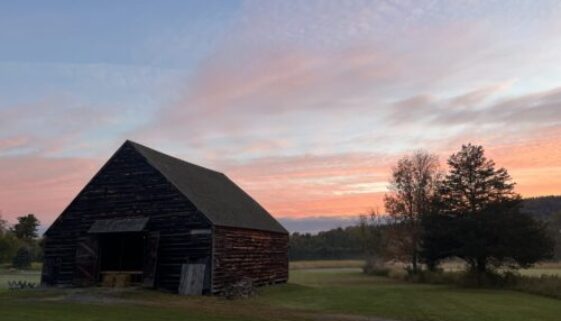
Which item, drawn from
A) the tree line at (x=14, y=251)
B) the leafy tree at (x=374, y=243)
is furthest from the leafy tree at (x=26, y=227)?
the leafy tree at (x=374, y=243)

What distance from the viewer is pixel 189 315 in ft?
68.3

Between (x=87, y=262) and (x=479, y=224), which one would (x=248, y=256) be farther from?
(x=479, y=224)

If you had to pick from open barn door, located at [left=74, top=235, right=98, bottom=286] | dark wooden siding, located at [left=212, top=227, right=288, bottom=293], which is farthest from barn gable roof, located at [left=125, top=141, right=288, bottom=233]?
open barn door, located at [left=74, top=235, right=98, bottom=286]

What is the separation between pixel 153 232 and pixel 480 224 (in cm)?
2346

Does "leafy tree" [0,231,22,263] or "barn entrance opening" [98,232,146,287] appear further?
"leafy tree" [0,231,22,263]

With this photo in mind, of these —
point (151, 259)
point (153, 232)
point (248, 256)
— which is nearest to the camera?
point (151, 259)

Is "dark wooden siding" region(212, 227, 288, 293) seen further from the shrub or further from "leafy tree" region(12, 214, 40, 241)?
"leafy tree" region(12, 214, 40, 241)

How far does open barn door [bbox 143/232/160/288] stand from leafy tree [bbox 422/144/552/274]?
21.6m

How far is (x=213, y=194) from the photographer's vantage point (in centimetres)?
3856

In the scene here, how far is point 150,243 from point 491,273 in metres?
25.7

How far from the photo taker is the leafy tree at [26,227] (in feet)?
398

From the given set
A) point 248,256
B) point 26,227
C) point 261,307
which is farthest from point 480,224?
point 26,227

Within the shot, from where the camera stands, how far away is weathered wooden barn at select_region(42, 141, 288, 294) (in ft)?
105

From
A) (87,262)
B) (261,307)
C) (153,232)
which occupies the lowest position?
(261,307)
